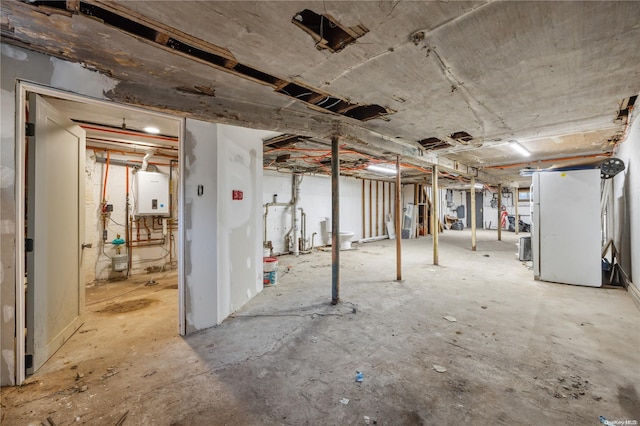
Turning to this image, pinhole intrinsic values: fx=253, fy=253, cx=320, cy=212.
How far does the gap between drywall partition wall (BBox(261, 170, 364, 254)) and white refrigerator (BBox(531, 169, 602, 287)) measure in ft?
16.5

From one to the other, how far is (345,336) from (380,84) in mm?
2345

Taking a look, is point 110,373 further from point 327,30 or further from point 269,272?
point 327,30

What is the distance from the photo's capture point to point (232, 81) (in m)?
2.18

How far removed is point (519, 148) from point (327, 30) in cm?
497

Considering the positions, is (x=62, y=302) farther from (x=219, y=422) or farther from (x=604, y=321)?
(x=604, y=321)

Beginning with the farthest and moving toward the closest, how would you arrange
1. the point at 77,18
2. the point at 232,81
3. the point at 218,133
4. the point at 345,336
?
the point at 218,133 < the point at 345,336 < the point at 232,81 < the point at 77,18

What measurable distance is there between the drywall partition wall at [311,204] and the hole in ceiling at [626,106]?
5.55 m

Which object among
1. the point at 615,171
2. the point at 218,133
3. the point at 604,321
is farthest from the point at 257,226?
the point at 615,171

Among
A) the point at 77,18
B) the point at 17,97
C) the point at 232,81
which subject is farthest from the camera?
the point at 232,81

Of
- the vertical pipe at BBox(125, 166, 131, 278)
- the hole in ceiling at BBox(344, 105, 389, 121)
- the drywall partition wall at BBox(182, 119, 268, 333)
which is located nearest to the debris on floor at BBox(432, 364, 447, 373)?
the drywall partition wall at BBox(182, 119, 268, 333)

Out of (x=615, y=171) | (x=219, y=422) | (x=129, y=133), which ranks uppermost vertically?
(x=129, y=133)

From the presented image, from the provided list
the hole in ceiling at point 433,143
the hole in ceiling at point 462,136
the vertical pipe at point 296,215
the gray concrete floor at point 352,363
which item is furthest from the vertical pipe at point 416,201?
the gray concrete floor at point 352,363

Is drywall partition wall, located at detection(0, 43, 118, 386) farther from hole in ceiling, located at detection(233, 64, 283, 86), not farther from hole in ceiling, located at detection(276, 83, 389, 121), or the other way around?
hole in ceiling, located at detection(276, 83, 389, 121)

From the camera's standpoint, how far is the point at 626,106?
107 inches
